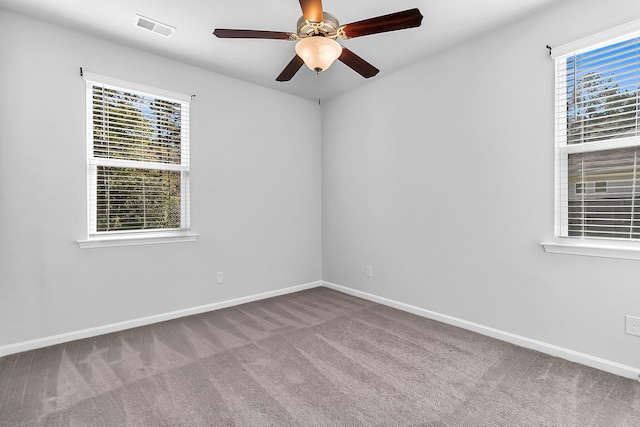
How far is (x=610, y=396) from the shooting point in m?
1.94

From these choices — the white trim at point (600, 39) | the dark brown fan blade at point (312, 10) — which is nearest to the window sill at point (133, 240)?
the dark brown fan blade at point (312, 10)

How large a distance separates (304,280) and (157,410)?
2.75 m

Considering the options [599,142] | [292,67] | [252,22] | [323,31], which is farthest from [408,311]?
[252,22]

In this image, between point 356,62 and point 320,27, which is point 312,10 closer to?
point 320,27

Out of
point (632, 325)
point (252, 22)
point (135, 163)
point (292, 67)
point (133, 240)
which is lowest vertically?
point (632, 325)

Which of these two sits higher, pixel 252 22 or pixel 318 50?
pixel 252 22

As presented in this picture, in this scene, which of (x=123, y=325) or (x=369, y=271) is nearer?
(x=123, y=325)

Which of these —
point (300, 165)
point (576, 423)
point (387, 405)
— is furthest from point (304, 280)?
point (576, 423)

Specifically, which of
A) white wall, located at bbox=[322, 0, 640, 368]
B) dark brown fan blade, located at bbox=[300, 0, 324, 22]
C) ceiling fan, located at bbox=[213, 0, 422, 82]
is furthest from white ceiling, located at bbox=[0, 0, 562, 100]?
dark brown fan blade, located at bbox=[300, 0, 324, 22]

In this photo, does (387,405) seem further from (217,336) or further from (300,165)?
(300,165)

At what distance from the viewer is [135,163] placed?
10.2 feet

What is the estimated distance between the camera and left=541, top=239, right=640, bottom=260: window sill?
214 centimetres

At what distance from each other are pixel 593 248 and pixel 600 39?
148cm

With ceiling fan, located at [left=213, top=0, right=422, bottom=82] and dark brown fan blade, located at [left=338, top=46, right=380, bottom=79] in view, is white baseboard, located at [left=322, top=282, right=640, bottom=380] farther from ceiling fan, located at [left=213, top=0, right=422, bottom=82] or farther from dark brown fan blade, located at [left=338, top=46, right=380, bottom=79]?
ceiling fan, located at [left=213, top=0, right=422, bottom=82]
